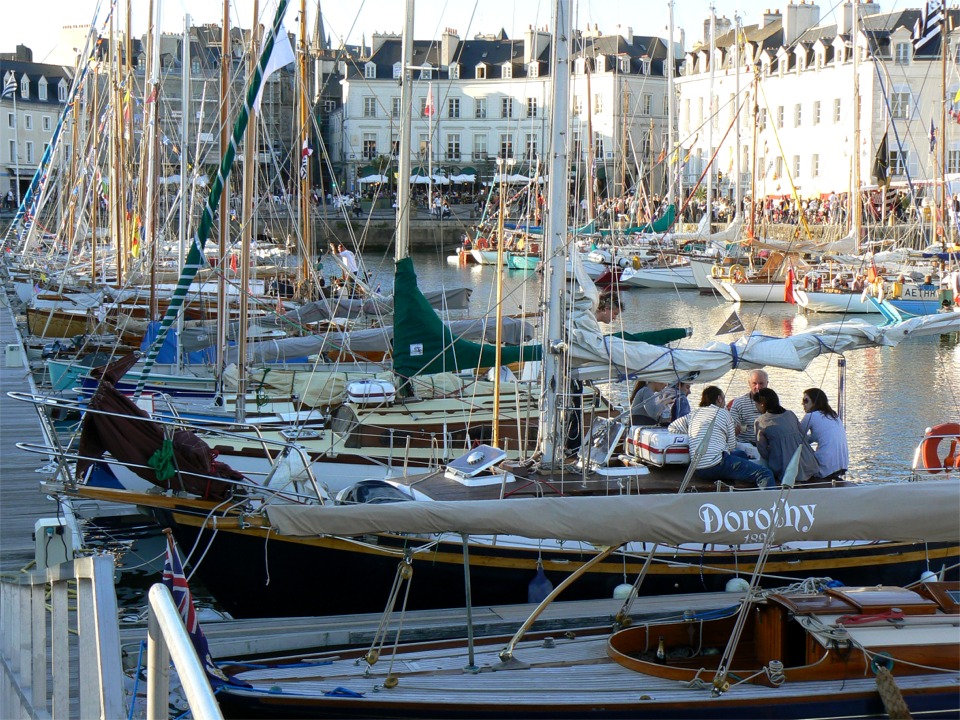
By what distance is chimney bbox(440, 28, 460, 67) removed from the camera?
289 feet

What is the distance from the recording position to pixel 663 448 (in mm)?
13188

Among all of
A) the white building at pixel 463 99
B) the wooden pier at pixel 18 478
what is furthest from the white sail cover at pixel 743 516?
the white building at pixel 463 99

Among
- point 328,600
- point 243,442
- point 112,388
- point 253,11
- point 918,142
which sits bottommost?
point 328,600

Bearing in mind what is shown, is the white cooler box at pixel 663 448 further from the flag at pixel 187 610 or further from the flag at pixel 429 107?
the flag at pixel 429 107

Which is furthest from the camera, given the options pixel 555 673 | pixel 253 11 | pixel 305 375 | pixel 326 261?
pixel 326 261

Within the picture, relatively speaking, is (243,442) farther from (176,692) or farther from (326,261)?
(326,261)

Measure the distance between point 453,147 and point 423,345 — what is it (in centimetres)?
7820

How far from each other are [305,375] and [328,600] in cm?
756

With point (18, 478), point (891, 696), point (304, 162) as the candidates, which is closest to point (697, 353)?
point (891, 696)

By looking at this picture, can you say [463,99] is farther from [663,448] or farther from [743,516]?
[743,516]

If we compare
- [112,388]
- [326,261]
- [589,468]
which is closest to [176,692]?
[112,388]

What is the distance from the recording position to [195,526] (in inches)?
504

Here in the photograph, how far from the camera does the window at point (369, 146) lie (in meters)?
91.4

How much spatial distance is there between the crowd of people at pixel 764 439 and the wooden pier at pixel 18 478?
7215 mm
